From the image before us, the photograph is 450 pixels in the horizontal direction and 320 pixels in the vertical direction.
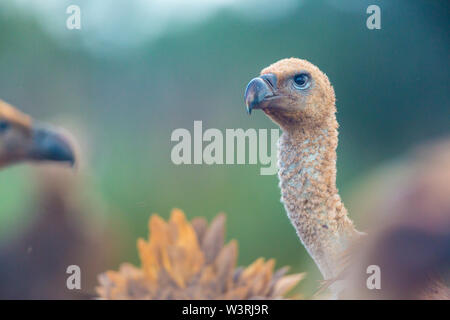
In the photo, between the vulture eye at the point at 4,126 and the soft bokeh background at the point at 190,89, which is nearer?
the vulture eye at the point at 4,126

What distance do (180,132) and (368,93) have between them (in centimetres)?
71

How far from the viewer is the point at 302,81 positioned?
1.47 m

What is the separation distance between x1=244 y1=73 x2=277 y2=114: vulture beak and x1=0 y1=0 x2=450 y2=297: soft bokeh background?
0.16 m

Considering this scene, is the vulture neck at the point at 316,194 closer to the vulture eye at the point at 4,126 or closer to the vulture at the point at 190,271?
the vulture at the point at 190,271

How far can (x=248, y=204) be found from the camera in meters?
1.60

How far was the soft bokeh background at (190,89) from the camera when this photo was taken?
1594 millimetres

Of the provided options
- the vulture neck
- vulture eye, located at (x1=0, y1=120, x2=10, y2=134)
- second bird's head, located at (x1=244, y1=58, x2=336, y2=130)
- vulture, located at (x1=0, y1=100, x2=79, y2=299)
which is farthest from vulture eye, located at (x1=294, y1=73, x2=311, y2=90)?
vulture eye, located at (x1=0, y1=120, x2=10, y2=134)

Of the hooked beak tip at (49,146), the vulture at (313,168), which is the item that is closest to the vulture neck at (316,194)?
the vulture at (313,168)

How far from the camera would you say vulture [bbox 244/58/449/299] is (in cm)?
145

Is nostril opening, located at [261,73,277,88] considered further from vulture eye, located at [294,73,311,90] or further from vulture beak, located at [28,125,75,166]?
vulture beak, located at [28,125,75,166]

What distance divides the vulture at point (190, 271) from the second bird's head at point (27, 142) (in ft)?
1.35

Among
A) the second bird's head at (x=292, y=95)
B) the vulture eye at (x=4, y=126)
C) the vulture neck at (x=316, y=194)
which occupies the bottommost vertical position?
the vulture neck at (x=316, y=194)
